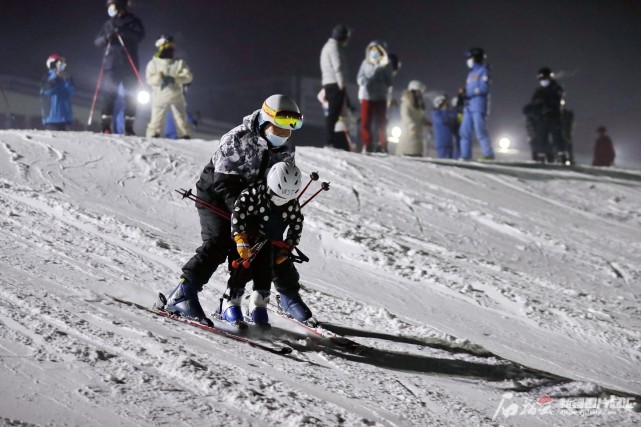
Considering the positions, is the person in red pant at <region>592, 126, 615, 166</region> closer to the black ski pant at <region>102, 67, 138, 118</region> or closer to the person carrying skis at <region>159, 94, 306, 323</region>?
the black ski pant at <region>102, 67, 138, 118</region>

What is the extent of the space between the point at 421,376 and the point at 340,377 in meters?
0.49

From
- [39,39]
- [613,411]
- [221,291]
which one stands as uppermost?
[39,39]

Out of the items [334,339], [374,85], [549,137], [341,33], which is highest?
[341,33]

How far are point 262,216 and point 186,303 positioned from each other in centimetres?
64

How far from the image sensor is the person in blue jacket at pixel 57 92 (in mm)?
11031

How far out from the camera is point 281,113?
4.21 metres

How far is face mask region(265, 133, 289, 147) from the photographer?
4266mm

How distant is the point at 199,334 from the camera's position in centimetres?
404

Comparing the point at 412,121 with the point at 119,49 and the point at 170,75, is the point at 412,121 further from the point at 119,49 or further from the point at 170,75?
the point at 119,49

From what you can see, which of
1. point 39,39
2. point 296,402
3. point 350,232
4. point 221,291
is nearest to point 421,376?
point 296,402

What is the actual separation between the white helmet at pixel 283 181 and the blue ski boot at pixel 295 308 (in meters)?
0.64

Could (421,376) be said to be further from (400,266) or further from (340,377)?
(400,266)

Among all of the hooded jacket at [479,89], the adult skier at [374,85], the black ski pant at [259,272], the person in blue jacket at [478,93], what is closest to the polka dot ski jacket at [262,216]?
the black ski pant at [259,272]

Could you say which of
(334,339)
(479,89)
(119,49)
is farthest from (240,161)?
(479,89)
